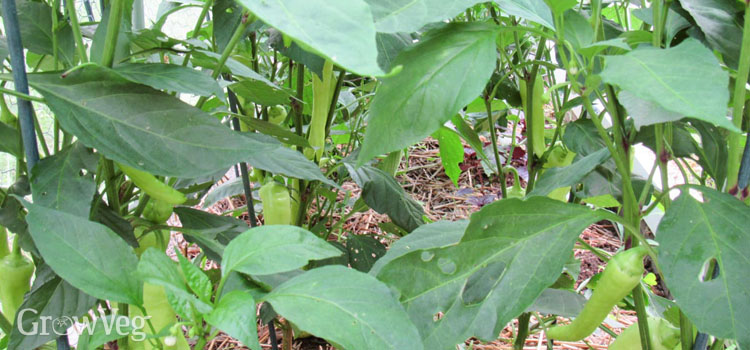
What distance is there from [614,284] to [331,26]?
34 centimetres

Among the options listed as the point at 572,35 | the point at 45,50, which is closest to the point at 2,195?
the point at 45,50

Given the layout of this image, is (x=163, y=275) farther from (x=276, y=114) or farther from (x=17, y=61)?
(x=276, y=114)

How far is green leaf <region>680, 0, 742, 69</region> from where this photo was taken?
0.48 m

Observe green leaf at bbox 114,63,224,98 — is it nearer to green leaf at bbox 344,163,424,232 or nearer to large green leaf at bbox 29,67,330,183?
large green leaf at bbox 29,67,330,183

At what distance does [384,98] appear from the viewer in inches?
16.1

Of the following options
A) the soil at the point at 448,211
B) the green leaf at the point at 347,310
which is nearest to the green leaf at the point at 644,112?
the green leaf at the point at 347,310

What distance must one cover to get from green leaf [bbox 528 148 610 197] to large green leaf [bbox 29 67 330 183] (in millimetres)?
273

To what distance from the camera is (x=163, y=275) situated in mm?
372

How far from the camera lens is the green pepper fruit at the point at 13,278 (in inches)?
→ 23.0

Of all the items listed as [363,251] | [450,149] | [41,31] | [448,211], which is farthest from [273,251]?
[448,211]

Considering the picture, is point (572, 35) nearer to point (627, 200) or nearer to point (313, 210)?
point (627, 200)

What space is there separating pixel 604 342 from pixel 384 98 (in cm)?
116

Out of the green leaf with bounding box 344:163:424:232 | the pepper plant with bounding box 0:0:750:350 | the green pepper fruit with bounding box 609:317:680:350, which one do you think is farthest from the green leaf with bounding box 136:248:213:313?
the green leaf with bounding box 344:163:424:232

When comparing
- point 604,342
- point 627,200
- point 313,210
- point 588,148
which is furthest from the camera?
point 313,210
